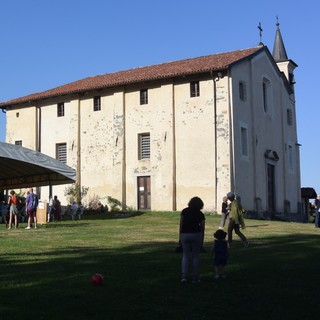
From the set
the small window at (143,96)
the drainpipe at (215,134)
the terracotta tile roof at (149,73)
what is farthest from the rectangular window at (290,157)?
the small window at (143,96)

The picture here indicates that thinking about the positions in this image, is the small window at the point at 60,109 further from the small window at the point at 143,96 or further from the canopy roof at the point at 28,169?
the canopy roof at the point at 28,169

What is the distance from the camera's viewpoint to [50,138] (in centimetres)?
3991

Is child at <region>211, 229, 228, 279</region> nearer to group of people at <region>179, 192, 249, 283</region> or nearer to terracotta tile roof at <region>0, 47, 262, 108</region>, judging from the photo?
group of people at <region>179, 192, 249, 283</region>

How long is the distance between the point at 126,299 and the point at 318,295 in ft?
9.90

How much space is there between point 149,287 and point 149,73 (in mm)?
28984

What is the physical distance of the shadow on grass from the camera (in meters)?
7.30

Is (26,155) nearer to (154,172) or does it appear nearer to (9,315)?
(154,172)

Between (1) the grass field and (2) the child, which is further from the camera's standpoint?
(2) the child

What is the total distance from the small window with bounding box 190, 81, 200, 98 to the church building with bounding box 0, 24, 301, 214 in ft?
0.20

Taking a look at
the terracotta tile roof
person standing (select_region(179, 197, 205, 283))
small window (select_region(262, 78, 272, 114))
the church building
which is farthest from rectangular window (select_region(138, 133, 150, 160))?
person standing (select_region(179, 197, 205, 283))

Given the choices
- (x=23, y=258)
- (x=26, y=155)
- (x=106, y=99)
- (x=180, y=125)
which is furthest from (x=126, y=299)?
(x=106, y=99)

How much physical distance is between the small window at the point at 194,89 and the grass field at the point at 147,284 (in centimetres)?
1993

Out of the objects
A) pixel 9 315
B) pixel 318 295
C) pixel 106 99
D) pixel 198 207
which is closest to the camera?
pixel 9 315

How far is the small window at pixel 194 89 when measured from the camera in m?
34.5
